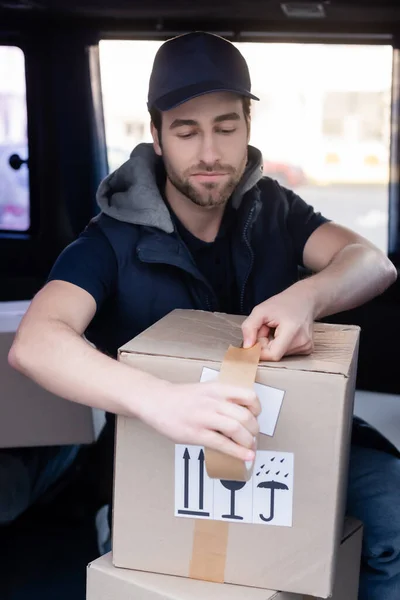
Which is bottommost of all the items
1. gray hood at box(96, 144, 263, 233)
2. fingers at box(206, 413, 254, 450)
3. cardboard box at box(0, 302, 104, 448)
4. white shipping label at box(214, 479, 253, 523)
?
cardboard box at box(0, 302, 104, 448)

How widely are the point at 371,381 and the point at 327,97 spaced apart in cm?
133

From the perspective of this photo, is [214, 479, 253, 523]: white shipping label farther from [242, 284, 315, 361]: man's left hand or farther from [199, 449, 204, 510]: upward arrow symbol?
[242, 284, 315, 361]: man's left hand

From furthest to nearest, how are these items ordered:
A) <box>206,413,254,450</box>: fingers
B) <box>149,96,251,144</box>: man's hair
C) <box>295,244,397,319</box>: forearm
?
1. <box>149,96,251,144</box>: man's hair
2. <box>295,244,397,319</box>: forearm
3. <box>206,413,254,450</box>: fingers

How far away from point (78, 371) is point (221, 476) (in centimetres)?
31

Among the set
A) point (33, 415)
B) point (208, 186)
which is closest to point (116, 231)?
point (208, 186)

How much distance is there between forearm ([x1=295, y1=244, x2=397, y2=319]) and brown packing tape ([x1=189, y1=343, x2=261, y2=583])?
1.06 feet

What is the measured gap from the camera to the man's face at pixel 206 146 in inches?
74.8

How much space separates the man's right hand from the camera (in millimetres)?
1226

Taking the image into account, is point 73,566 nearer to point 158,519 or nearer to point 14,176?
point 158,519

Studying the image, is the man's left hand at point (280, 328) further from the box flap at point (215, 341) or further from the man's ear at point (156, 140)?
the man's ear at point (156, 140)

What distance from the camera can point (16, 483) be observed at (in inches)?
107

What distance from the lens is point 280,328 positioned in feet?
4.58

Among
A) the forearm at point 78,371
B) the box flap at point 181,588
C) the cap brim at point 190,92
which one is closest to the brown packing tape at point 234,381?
the forearm at point 78,371

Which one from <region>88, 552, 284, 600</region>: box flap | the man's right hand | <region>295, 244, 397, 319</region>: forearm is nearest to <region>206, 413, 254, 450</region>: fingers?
the man's right hand
